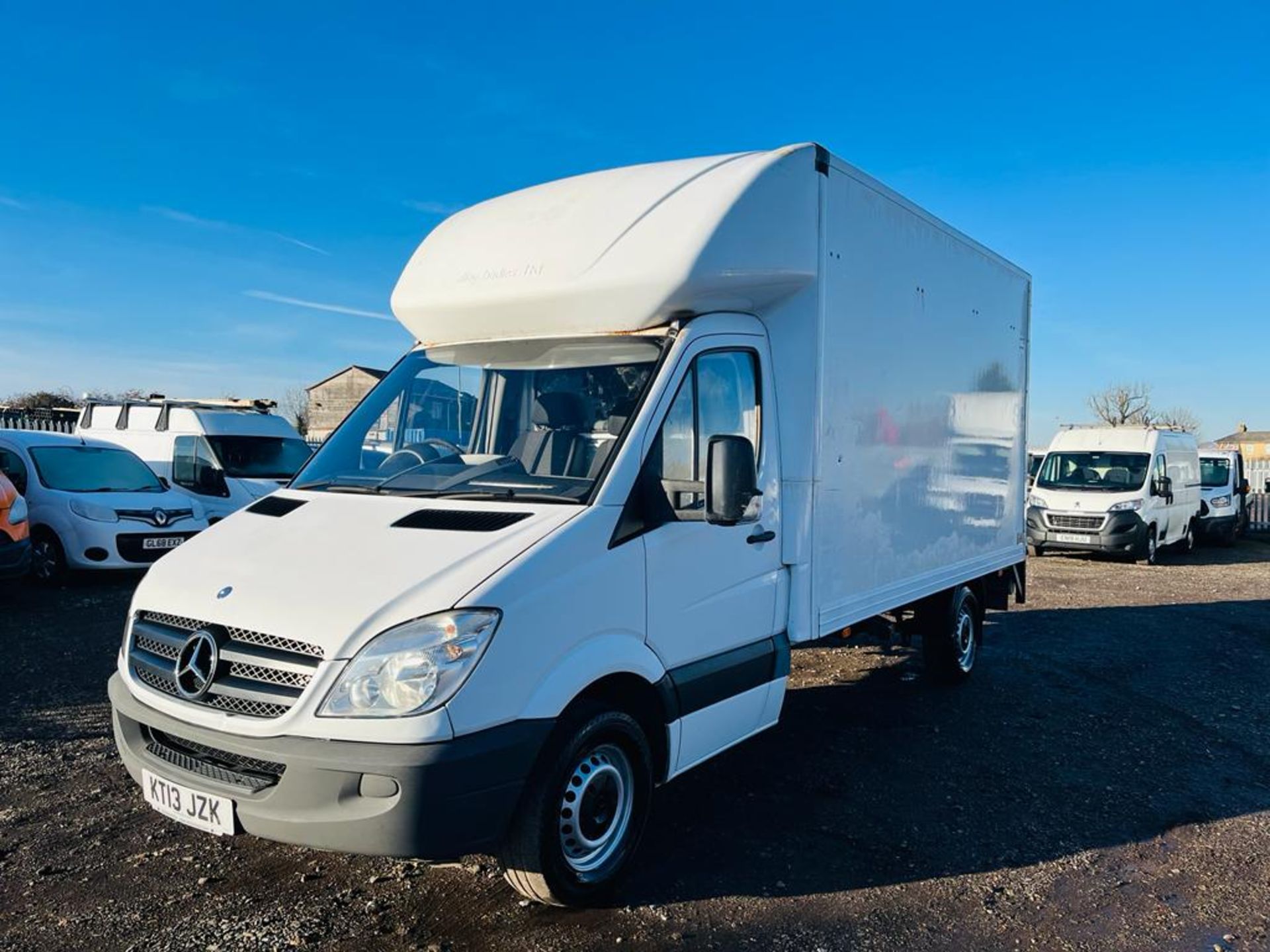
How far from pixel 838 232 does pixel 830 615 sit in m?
2.10

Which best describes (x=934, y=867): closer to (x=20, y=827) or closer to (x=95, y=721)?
(x=20, y=827)

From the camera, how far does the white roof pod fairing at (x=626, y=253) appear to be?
399 centimetres

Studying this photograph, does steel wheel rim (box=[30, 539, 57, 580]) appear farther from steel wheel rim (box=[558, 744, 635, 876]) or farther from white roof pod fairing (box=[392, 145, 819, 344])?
steel wheel rim (box=[558, 744, 635, 876])

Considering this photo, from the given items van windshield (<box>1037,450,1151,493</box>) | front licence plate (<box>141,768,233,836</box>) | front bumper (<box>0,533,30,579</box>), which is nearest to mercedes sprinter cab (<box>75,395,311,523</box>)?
front bumper (<box>0,533,30,579</box>)

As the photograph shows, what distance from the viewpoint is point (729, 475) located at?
3705 millimetres

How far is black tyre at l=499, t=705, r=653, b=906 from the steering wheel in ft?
4.67

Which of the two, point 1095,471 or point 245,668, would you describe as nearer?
point 245,668

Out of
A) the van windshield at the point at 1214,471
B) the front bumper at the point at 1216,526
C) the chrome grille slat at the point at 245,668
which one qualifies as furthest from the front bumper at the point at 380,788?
the van windshield at the point at 1214,471

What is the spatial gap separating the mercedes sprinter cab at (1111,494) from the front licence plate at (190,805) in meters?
16.3

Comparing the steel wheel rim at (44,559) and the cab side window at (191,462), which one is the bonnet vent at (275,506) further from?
the cab side window at (191,462)

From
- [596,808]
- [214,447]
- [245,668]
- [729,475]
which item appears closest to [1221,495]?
[214,447]

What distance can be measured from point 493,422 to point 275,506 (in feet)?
3.51

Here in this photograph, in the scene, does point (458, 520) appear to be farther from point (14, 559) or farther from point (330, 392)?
point (330, 392)

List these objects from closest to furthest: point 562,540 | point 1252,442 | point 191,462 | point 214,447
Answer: point 562,540 < point 214,447 < point 191,462 < point 1252,442
